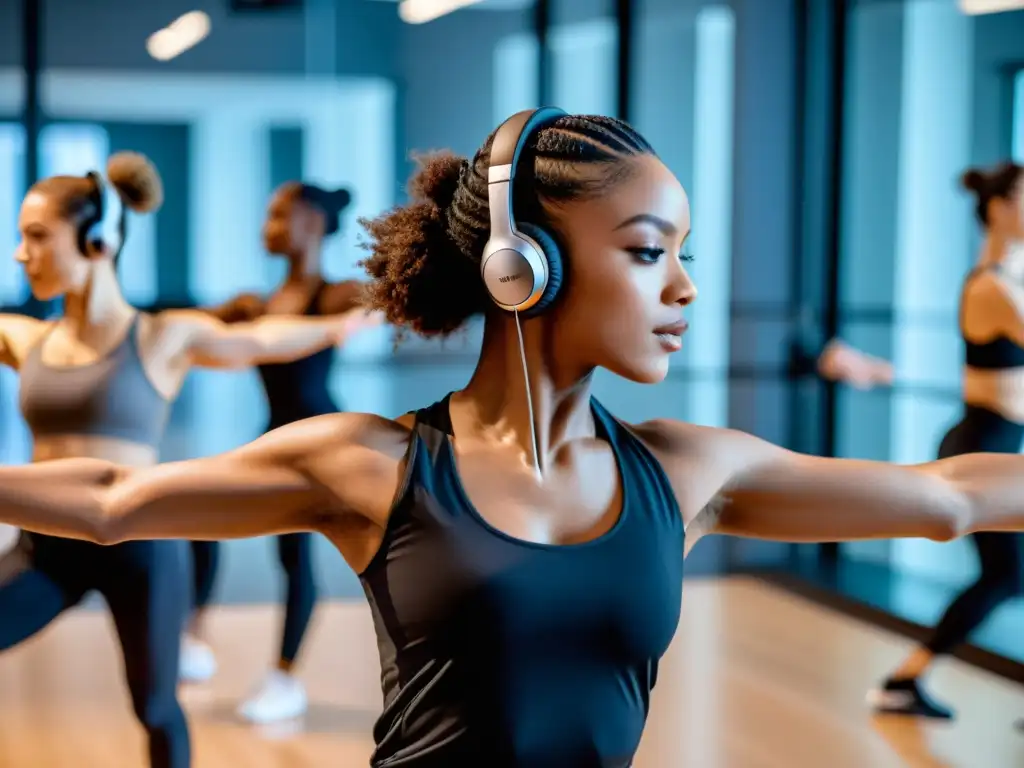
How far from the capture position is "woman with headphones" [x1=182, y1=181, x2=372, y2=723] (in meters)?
3.51

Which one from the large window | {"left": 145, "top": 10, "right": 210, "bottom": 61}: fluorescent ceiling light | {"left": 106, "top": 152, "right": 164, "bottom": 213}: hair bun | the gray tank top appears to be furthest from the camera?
{"left": 145, "top": 10, "right": 210, "bottom": 61}: fluorescent ceiling light

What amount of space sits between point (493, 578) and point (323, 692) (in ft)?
9.00

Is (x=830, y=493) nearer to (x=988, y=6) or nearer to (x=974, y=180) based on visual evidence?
(x=974, y=180)

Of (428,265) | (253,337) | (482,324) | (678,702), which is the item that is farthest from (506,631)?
(678,702)

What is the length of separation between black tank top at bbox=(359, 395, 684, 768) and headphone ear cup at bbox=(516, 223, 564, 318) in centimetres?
18

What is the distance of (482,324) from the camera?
2201mm

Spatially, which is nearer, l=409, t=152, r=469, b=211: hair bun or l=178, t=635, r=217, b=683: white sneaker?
l=409, t=152, r=469, b=211: hair bun

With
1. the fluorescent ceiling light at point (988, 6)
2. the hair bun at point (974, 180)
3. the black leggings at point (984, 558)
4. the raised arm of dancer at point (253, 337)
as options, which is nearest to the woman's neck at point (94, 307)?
the raised arm of dancer at point (253, 337)

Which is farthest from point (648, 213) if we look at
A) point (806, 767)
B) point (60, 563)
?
point (806, 767)

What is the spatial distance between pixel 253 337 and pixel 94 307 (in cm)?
40

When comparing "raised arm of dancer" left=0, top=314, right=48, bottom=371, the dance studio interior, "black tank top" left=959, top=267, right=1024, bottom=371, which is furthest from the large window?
"raised arm of dancer" left=0, top=314, right=48, bottom=371

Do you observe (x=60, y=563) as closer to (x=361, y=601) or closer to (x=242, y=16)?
(x=361, y=601)

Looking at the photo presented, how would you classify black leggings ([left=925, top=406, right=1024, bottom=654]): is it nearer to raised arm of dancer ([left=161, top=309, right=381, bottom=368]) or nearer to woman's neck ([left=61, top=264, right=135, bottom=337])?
raised arm of dancer ([left=161, top=309, right=381, bottom=368])

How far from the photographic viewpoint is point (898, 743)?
3287 millimetres
